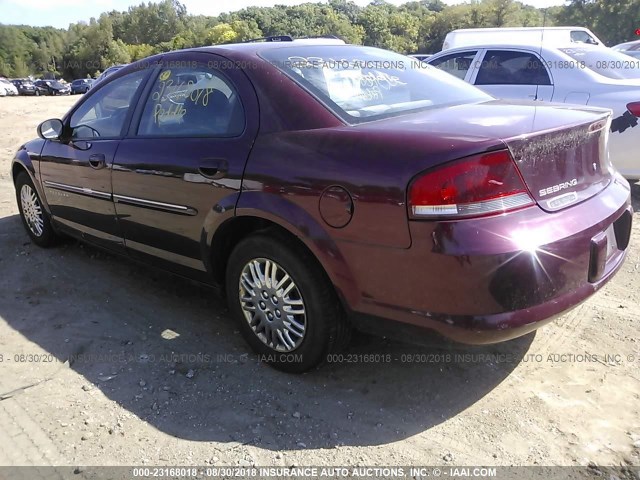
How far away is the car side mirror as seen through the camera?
4195 millimetres

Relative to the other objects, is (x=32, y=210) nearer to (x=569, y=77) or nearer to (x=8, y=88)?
(x=569, y=77)

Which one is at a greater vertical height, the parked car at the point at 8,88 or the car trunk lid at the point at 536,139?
the car trunk lid at the point at 536,139

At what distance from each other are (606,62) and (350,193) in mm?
5480

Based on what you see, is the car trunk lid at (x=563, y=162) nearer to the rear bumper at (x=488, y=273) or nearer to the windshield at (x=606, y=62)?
the rear bumper at (x=488, y=273)

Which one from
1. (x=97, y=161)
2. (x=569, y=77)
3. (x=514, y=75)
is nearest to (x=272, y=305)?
(x=97, y=161)

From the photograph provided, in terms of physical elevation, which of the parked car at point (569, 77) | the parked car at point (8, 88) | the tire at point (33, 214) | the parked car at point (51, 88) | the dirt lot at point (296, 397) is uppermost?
the parked car at point (569, 77)

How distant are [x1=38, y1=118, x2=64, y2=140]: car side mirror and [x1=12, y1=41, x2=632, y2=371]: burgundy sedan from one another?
555mm

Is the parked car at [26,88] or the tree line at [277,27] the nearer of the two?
the parked car at [26,88]

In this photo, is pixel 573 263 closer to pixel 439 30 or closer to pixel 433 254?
pixel 433 254

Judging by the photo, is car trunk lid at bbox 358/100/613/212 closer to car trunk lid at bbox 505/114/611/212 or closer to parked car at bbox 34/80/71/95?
car trunk lid at bbox 505/114/611/212

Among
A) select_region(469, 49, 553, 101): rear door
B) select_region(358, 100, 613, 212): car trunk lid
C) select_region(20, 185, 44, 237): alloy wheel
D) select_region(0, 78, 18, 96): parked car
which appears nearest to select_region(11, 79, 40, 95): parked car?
select_region(0, 78, 18, 96): parked car

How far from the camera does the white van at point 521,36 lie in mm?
6930

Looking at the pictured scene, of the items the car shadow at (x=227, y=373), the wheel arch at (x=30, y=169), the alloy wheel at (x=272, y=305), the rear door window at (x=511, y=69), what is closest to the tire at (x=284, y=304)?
the alloy wheel at (x=272, y=305)

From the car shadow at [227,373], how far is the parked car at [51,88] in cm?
5116
